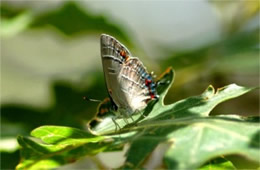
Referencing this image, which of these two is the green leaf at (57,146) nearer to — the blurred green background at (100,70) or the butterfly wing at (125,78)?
the butterfly wing at (125,78)

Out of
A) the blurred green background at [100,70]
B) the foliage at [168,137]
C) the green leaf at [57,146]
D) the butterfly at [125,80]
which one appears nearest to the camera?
the foliage at [168,137]

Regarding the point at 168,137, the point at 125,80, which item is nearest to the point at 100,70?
the point at 125,80

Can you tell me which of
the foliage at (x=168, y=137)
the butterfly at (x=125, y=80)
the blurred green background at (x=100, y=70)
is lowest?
the foliage at (x=168, y=137)

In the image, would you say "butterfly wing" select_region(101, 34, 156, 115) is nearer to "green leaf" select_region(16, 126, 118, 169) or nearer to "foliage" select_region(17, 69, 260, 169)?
"foliage" select_region(17, 69, 260, 169)

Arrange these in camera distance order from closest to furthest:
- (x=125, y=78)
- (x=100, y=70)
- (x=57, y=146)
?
1. (x=57, y=146)
2. (x=125, y=78)
3. (x=100, y=70)

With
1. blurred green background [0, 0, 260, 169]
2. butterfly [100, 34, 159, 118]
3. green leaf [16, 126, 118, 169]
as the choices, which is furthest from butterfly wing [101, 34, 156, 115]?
blurred green background [0, 0, 260, 169]

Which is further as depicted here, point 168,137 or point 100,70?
point 100,70

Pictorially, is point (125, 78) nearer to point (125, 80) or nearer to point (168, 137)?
point (125, 80)

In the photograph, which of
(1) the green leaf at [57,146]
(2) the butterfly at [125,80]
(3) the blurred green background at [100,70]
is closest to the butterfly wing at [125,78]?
(2) the butterfly at [125,80]
